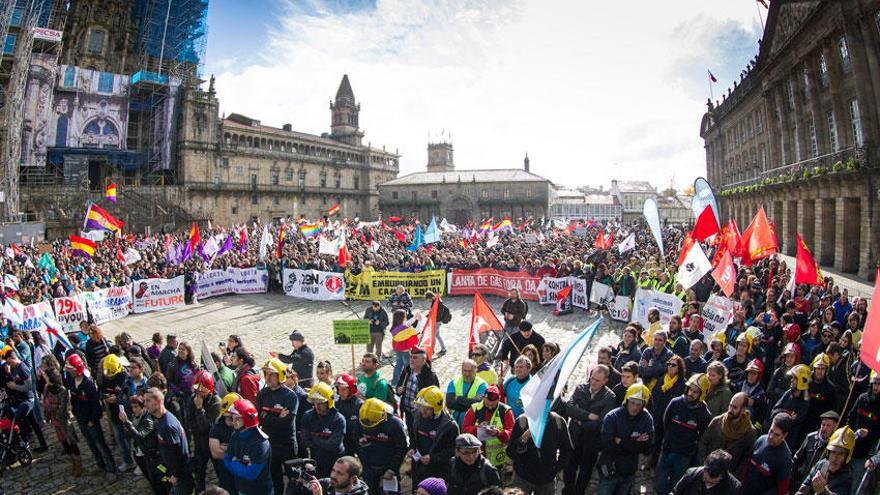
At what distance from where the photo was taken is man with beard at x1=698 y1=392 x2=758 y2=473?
534 cm

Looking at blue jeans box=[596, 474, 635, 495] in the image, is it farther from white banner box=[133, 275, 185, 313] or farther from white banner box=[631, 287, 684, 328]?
white banner box=[133, 275, 185, 313]

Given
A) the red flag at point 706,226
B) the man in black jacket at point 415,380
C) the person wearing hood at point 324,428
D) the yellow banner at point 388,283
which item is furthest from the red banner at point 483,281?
the person wearing hood at point 324,428

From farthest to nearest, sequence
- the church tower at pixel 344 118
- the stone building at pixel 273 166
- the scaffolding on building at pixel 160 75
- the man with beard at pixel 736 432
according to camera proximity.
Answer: the church tower at pixel 344 118, the stone building at pixel 273 166, the scaffolding on building at pixel 160 75, the man with beard at pixel 736 432

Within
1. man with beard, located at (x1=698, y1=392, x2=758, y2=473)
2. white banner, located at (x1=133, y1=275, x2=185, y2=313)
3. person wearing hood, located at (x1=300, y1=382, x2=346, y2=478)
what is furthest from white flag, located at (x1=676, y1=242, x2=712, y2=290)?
white banner, located at (x1=133, y1=275, x2=185, y2=313)

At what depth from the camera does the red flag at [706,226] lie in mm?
12477

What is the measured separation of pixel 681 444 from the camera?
18.9 feet

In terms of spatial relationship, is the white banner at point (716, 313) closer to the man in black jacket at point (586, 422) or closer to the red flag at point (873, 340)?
the red flag at point (873, 340)

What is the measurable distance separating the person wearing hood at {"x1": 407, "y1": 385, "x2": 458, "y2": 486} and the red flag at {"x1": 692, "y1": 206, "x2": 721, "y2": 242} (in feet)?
30.7

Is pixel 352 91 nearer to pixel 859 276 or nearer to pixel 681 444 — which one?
pixel 859 276

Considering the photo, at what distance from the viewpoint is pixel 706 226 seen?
1255 centimetres

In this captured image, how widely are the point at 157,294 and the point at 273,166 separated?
5311 cm

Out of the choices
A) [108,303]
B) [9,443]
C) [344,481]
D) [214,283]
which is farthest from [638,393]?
[214,283]

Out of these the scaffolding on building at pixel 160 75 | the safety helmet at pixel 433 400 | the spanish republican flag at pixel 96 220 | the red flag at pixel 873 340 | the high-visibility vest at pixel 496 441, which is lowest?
the high-visibility vest at pixel 496 441

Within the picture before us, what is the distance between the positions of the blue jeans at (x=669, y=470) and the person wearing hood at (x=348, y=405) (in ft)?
Result: 11.3
